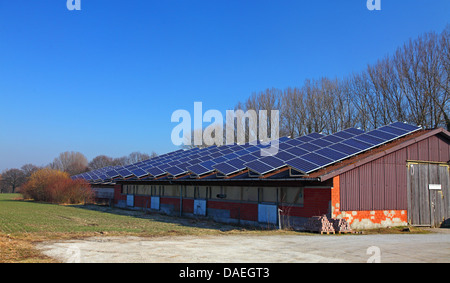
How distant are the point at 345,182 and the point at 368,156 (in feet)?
7.15

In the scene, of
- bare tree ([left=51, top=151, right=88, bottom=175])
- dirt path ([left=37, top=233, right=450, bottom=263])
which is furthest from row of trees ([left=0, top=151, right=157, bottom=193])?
dirt path ([left=37, top=233, right=450, bottom=263])

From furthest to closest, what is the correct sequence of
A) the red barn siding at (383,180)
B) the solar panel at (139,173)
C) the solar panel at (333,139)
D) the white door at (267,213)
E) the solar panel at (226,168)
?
the solar panel at (139,173), the solar panel at (226,168), the solar panel at (333,139), the white door at (267,213), the red barn siding at (383,180)

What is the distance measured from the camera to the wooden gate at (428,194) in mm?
20891

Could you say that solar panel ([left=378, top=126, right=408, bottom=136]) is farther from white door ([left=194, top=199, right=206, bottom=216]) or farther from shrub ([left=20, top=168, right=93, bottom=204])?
shrub ([left=20, top=168, right=93, bottom=204])

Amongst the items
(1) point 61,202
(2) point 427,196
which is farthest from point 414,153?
(1) point 61,202

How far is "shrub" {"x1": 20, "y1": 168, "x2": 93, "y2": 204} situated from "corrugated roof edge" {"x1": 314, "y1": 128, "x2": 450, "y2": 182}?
3709cm

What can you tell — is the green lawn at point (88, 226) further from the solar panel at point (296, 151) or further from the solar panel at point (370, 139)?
the solar panel at point (370, 139)

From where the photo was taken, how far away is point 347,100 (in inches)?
1786

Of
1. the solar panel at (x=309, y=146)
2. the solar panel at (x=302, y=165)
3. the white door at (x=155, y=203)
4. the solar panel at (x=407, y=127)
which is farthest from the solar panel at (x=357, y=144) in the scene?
the white door at (x=155, y=203)

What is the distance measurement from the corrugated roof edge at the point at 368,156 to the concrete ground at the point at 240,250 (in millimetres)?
4673

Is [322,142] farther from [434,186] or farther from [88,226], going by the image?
[88,226]

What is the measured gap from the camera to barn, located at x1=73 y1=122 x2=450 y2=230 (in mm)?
18844

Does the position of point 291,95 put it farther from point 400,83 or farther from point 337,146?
point 337,146
